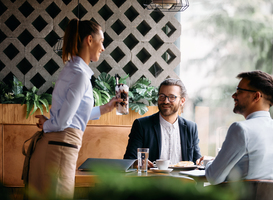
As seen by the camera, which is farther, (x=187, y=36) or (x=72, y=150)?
(x=187, y=36)

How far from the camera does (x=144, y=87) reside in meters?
2.98

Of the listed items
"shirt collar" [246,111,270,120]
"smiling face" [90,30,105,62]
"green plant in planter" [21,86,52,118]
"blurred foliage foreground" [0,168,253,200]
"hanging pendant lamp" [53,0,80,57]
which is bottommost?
"blurred foliage foreground" [0,168,253,200]

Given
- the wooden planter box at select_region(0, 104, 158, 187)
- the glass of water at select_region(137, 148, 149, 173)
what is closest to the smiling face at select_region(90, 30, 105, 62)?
the glass of water at select_region(137, 148, 149, 173)

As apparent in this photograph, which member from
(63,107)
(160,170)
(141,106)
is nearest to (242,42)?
(141,106)

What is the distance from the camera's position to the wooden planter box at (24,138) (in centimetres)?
272

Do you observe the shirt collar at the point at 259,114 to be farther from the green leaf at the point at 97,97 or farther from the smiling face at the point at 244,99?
the green leaf at the point at 97,97

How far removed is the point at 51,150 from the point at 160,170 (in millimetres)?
521

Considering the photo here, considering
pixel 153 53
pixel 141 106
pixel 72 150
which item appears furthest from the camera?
pixel 153 53

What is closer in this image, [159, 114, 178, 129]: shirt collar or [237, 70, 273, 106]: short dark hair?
[237, 70, 273, 106]: short dark hair

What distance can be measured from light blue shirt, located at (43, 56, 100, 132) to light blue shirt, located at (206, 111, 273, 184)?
632mm

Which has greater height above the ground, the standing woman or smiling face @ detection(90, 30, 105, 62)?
smiling face @ detection(90, 30, 105, 62)

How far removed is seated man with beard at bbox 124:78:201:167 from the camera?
2.00 metres

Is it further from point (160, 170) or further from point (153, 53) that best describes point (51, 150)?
point (153, 53)

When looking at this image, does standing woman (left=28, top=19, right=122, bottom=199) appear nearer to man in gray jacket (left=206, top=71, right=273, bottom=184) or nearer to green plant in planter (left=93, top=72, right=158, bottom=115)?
man in gray jacket (left=206, top=71, right=273, bottom=184)
